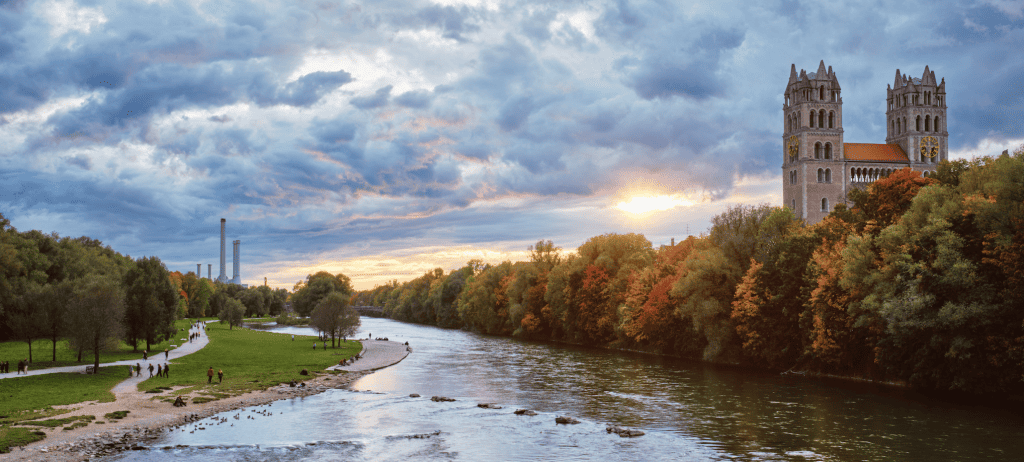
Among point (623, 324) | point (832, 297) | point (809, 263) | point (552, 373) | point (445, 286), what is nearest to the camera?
point (832, 297)

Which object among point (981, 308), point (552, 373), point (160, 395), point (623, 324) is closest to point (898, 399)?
point (981, 308)

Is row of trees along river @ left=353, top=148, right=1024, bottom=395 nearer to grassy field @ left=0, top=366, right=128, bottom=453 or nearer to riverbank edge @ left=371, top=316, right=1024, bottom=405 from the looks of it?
riverbank edge @ left=371, top=316, right=1024, bottom=405

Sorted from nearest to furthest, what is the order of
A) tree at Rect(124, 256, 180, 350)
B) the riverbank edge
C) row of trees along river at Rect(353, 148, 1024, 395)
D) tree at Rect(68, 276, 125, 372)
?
row of trees along river at Rect(353, 148, 1024, 395) → the riverbank edge → tree at Rect(68, 276, 125, 372) → tree at Rect(124, 256, 180, 350)

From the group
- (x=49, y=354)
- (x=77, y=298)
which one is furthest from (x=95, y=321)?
(x=49, y=354)

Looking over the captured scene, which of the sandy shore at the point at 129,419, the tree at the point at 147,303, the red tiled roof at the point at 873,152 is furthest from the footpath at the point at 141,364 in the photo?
the red tiled roof at the point at 873,152

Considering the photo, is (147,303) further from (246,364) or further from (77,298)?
(77,298)

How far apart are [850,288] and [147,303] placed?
74944 mm

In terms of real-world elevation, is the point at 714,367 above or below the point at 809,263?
below

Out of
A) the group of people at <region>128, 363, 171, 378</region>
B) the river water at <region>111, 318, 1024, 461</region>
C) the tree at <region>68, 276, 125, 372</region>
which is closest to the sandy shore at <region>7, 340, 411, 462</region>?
the river water at <region>111, 318, 1024, 461</region>

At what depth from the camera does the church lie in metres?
184

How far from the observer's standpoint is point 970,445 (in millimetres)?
35438

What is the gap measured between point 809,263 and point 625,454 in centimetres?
3633

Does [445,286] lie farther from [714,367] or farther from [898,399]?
[898,399]

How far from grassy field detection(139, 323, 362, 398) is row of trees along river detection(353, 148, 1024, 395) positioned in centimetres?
3988
